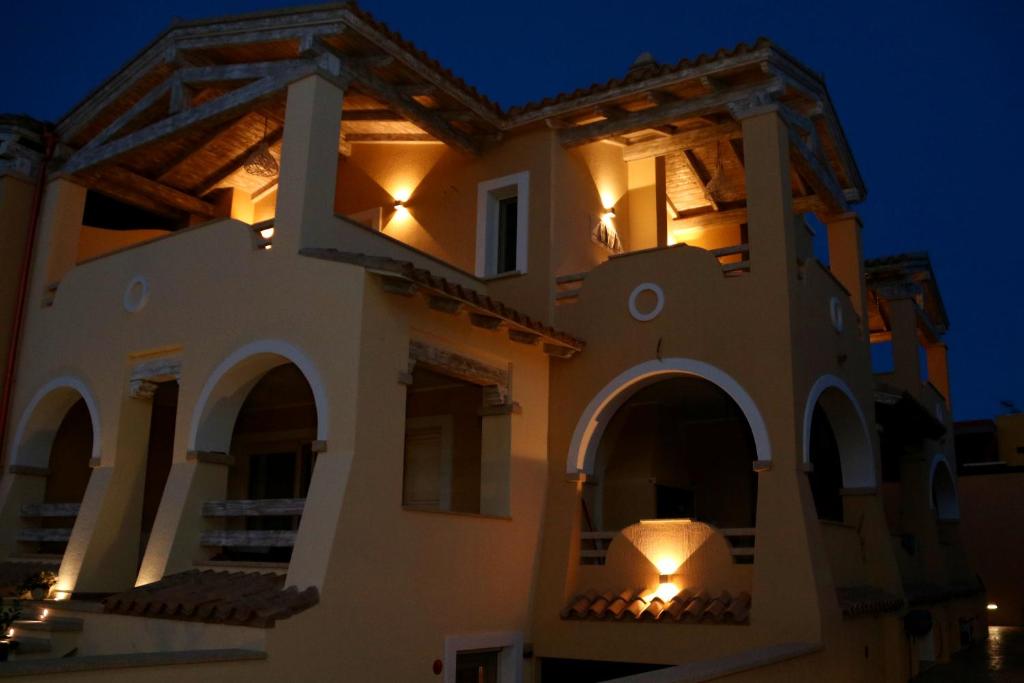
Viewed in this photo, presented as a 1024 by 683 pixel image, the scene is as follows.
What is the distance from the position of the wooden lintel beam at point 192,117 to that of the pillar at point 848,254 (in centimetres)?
832

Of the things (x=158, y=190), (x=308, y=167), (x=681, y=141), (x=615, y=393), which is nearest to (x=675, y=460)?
(x=615, y=393)

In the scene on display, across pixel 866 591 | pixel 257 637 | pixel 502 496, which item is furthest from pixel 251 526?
pixel 866 591

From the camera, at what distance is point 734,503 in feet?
52.3

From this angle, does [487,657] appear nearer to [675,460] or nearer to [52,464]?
[675,460]

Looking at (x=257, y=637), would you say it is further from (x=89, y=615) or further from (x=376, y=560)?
(x=89, y=615)

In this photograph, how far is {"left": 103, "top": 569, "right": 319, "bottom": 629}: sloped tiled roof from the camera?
8547 millimetres

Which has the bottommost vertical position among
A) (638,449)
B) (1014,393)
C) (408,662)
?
(408,662)

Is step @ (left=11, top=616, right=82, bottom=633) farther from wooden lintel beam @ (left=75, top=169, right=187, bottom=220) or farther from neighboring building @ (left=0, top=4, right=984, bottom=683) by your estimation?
wooden lintel beam @ (left=75, top=169, right=187, bottom=220)

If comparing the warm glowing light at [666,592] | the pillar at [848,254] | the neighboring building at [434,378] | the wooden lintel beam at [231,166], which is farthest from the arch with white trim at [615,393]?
the wooden lintel beam at [231,166]

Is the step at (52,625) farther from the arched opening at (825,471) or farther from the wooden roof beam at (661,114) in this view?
the arched opening at (825,471)

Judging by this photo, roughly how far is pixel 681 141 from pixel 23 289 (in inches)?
382

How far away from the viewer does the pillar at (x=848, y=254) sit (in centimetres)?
1462

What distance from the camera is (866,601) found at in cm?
1134

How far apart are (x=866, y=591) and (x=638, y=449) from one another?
3.88 metres
